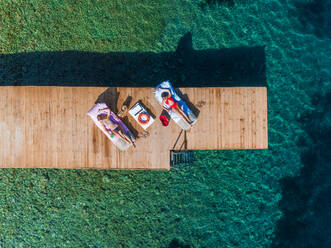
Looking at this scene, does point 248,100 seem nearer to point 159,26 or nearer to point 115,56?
point 159,26

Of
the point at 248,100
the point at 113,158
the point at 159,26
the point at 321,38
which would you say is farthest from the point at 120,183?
the point at 321,38

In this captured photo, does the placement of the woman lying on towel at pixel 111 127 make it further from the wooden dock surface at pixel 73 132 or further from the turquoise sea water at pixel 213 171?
the turquoise sea water at pixel 213 171

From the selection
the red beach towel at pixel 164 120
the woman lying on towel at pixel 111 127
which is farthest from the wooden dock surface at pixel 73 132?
the woman lying on towel at pixel 111 127

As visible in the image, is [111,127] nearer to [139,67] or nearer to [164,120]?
[164,120]

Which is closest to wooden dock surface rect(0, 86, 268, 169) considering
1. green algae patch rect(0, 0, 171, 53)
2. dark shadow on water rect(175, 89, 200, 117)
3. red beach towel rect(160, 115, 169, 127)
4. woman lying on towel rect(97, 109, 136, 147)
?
dark shadow on water rect(175, 89, 200, 117)

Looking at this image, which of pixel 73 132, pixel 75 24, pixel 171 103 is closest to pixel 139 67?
pixel 171 103

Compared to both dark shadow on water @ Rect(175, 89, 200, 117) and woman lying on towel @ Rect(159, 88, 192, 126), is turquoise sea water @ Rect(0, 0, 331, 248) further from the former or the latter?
woman lying on towel @ Rect(159, 88, 192, 126)
